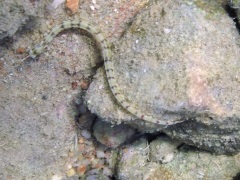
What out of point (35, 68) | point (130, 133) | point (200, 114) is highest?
point (200, 114)

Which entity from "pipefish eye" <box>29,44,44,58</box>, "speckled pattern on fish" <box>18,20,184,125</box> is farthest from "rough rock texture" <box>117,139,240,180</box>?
"pipefish eye" <box>29,44,44,58</box>

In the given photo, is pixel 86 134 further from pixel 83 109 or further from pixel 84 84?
pixel 84 84

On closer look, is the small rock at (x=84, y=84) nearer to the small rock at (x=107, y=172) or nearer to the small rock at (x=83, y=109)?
the small rock at (x=83, y=109)

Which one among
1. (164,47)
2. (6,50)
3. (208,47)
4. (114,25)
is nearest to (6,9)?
(6,50)

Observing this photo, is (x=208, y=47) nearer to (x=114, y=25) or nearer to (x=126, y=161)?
(x=114, y=25)

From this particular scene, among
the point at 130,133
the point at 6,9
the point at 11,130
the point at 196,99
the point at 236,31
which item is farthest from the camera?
the point at 130,133

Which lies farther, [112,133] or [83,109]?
[83,109]

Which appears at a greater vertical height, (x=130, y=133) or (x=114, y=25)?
(x=114, y=25)

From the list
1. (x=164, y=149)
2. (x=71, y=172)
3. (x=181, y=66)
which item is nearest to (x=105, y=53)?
(x=181, y=66)
